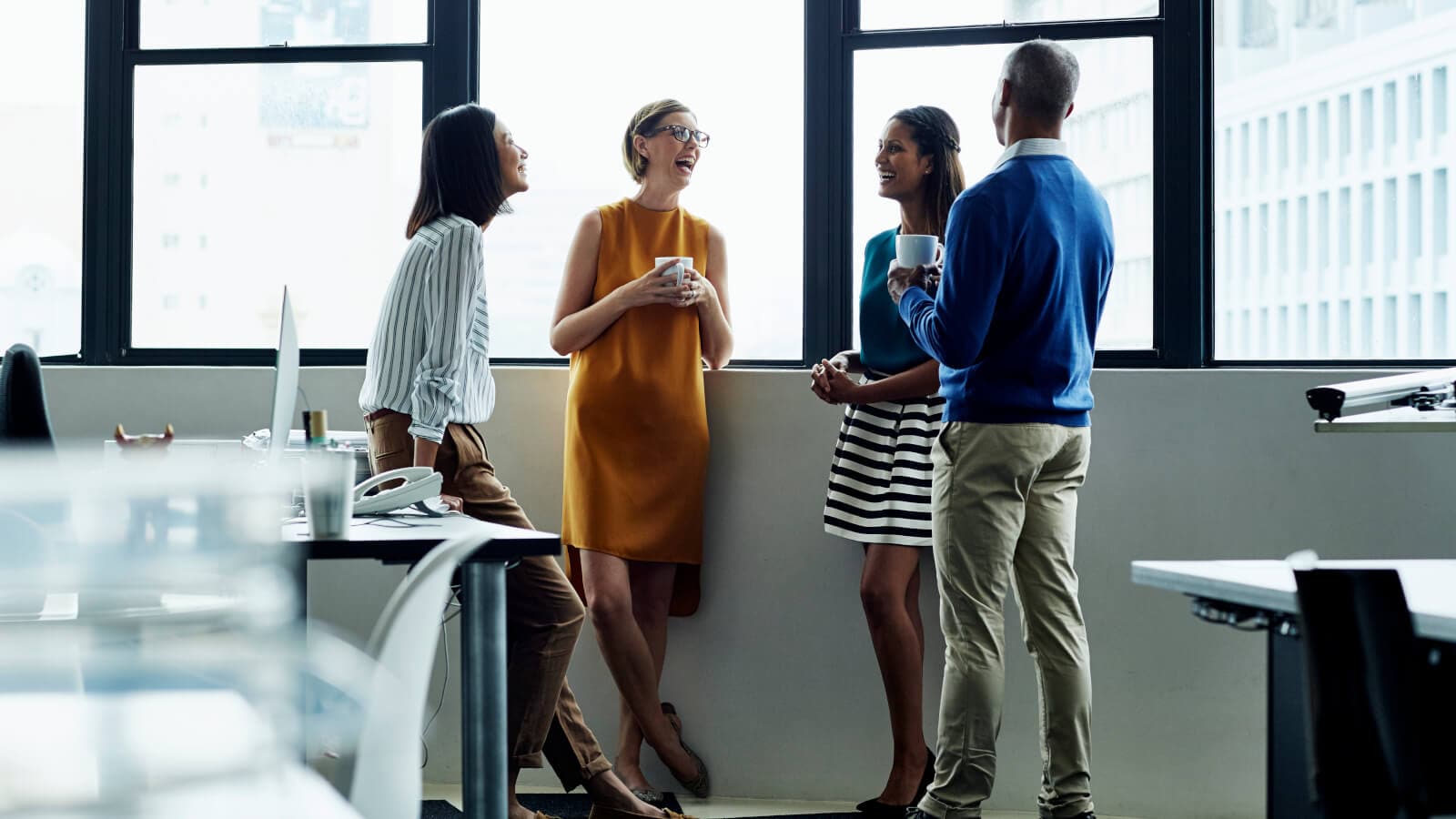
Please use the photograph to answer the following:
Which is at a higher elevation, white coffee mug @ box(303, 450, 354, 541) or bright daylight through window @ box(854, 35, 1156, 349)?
bright daylight through window @ box(854, 35, 1156, 349)

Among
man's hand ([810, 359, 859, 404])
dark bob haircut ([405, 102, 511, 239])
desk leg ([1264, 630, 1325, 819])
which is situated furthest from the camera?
man's hand ([810, 359, 859, 404])

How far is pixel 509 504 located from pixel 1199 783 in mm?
1860

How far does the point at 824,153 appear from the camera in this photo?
3.53 meters

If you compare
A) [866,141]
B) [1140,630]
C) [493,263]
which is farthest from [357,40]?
[1140,630]

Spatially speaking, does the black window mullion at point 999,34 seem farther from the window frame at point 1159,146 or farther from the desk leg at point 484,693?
the desk leg at point 484,693

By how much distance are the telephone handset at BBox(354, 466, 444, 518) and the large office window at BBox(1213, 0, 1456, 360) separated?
2150 mm

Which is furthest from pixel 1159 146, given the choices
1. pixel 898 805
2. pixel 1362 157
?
pixel 898 805

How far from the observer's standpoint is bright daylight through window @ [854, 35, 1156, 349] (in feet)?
11.2

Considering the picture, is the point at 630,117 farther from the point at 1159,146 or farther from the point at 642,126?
the point at 1159,146

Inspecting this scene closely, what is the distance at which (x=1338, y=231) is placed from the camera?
10.9 ft

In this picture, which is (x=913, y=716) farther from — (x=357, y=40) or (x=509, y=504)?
(x=357, y=40)

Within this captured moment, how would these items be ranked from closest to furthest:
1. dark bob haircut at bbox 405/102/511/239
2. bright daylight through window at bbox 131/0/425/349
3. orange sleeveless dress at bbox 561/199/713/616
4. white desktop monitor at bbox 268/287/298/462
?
1. white desktop monitor at bbox 268/287/298/462
2. dark bob haircut at bbox 405/102/511/239
3. orange sleeveless dress at bbox 561/199/713/616
4. bright daylight through window at bbox 131/0/425/349

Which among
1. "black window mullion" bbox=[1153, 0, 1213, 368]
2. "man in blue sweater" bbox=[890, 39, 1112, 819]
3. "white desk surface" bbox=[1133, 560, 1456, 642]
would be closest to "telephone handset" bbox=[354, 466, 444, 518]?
"man in blue sweater" bbox=[890, 39, 1112, 819]

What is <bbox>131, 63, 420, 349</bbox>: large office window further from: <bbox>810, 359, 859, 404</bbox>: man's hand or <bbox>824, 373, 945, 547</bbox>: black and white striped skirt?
<bbox>824, 373, 945, 547</bbox>: black and white striped skirt
